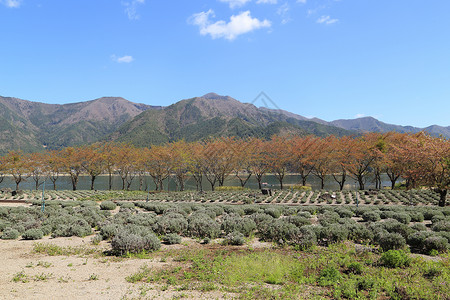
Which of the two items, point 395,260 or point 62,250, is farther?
point 62,250

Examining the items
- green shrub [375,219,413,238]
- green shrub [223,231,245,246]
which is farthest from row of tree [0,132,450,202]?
green shrub [223,231,245,246]

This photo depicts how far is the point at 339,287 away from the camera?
6062 millimetres

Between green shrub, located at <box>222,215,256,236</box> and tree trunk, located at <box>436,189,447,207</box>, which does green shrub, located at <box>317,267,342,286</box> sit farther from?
tree trunk, located at <box>436,189,447,207</box>

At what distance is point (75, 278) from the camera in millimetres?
7094

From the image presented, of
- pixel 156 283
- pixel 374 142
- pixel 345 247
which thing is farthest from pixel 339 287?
pixel 374 142

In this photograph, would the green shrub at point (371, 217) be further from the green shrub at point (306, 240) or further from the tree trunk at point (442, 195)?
the tree trunk at point (442, 195)

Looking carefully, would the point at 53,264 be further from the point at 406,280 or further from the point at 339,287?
the point at 406,280

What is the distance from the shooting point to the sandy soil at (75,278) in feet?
19.5

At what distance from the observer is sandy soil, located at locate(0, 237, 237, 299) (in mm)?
5934

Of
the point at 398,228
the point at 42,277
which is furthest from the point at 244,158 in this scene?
the point at 42,277

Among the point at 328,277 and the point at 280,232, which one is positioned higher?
the point at 328,277

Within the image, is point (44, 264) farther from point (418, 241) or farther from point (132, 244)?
point (418, 241)

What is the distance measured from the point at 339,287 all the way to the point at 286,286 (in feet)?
4.05

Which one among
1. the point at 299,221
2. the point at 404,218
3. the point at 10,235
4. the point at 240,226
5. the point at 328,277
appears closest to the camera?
the point at 328,277
